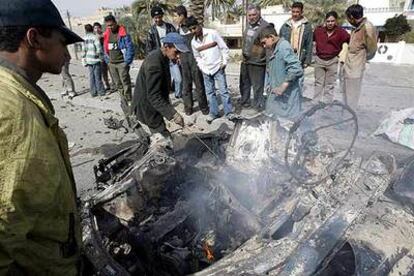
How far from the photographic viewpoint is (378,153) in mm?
2922

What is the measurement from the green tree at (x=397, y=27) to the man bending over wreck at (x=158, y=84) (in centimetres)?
2365

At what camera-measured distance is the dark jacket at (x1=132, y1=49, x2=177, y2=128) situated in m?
4.38

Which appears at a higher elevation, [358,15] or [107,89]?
[358,15]

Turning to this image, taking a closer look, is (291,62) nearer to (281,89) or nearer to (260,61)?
(281,89)

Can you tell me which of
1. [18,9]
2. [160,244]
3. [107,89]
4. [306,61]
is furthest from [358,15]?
[107,89]

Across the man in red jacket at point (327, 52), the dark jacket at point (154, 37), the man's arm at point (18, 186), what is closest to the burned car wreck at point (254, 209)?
the man's arm at point (18, 186)

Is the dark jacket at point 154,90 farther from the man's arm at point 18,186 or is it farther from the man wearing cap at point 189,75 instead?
the man's arm at point 18,186

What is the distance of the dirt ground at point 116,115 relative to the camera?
586cm

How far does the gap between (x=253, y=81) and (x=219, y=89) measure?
71 centimetres

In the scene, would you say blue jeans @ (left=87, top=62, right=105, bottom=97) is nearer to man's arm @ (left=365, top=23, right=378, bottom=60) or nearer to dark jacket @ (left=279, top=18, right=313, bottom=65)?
dark jacket @ (left=279, top=18, right=313, bottom=65)

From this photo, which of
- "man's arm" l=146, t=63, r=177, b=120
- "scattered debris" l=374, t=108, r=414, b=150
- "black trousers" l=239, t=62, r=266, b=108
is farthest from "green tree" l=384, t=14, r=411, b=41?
"man's arm" l=146, t=63, r=177, b=120

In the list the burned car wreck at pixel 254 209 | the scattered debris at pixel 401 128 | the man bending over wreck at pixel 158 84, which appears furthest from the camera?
the scattered debris at pixel 401 128

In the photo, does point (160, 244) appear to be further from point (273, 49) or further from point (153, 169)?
point (273, 49)

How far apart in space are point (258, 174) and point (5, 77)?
2516mm
